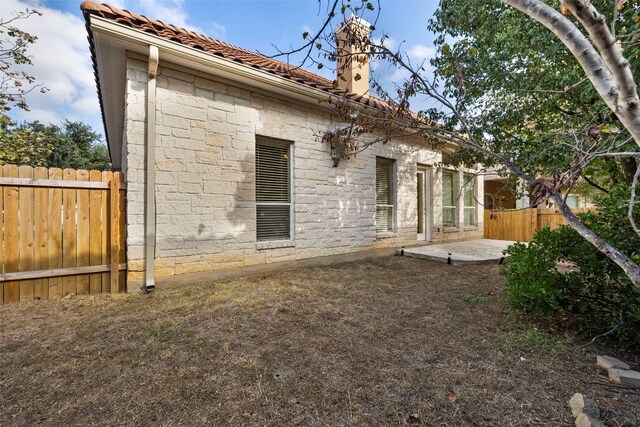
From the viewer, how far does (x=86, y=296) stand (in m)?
3.66

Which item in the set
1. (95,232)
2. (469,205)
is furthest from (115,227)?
(469,205)

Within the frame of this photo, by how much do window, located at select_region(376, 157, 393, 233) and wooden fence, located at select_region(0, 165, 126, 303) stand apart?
208 inches

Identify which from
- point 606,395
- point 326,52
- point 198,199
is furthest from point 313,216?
point 606,395

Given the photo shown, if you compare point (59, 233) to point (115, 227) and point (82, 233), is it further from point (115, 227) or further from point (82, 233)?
point (115, 227)

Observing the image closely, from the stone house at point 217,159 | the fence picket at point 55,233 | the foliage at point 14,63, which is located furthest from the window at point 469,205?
the foliage at point 14,63

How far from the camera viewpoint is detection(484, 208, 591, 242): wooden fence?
10508 mm

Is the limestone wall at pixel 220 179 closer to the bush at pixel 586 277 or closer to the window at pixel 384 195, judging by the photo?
the window at pixel 384 195

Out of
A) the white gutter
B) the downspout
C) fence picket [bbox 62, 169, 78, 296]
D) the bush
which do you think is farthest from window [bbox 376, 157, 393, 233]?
fence picket [bbox 62, 169, 78, 296]

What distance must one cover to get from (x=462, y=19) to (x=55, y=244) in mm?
7735

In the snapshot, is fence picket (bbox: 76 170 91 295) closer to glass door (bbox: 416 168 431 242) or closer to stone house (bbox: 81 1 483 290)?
stone house (bbox: 81 1 483 290)

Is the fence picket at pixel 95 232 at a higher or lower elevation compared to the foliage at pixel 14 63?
lower

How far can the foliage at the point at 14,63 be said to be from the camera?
5.70 meters

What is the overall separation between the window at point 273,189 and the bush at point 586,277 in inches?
144

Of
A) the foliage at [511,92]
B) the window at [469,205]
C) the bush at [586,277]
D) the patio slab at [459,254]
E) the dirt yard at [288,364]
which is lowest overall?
the dirt yard at [288,364]
